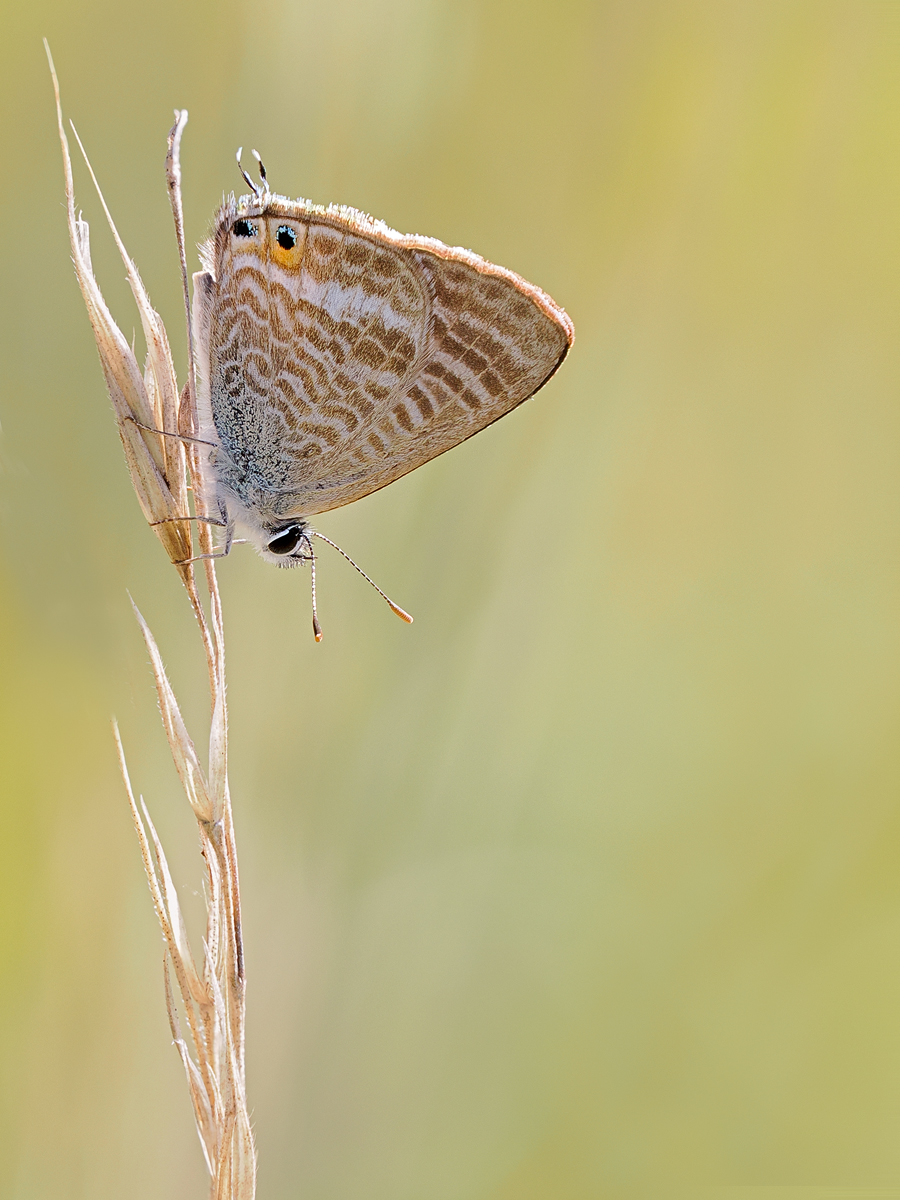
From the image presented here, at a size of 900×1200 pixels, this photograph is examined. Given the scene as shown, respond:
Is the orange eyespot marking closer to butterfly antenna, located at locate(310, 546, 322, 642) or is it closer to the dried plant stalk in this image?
the dried plant stalk

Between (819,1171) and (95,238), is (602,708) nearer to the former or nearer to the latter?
(819,1171)

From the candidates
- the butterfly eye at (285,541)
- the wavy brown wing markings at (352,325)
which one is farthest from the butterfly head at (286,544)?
the wavy brown wing markings at (352,325)

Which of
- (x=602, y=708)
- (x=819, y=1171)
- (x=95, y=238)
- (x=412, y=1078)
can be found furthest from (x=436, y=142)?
(x=819, y=1171)

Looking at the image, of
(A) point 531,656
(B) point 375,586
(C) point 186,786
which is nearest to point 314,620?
(B) point 375,586

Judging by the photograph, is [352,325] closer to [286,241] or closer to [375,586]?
[286,241]

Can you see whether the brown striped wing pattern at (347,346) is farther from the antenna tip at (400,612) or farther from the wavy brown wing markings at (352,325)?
the antenna tip at (400,612)

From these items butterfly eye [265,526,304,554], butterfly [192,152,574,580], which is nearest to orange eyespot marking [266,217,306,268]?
butterfly [192,152,574,580]
